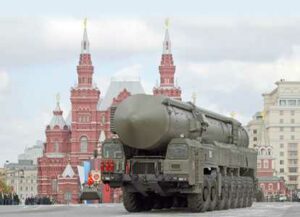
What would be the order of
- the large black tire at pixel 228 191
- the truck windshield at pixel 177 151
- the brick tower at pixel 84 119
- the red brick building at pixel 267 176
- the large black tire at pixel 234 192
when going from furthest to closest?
the red brick building at pixel 267 176 < the brick tower at pixel 84 119 < the large black tire at pixel 234 192 < the large black tire at pixel 228 191 < the truck windshield at pixel 177 151

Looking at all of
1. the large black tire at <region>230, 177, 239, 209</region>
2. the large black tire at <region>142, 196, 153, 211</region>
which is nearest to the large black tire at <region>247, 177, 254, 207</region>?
the large black tire at <region>230, 177, 239, 209</region>

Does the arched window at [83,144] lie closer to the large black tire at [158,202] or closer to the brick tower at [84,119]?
the brick tower at [84,119]

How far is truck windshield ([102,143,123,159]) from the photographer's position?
1355 inches

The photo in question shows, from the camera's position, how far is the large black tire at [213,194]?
36541 millimetres

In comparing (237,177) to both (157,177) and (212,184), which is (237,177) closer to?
(212,184)

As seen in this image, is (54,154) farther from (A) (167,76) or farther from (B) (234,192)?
(B) (234,192)

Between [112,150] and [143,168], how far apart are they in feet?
4.90

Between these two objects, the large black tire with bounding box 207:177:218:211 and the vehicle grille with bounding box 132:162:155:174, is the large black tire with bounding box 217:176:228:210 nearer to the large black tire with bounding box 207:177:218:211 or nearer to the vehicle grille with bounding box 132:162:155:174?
the large black tire with bounding box 207:177:218:211

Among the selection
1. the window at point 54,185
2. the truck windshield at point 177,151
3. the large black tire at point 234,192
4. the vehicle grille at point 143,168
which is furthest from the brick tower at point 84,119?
the truck windshield at point 177,151

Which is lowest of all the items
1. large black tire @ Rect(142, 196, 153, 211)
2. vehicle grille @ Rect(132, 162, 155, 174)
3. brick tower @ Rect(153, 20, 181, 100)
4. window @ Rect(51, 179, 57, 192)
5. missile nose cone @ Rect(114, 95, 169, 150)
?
large black tire @ Rect(142, 196, 153, 211)

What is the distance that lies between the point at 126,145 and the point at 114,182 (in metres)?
1.58

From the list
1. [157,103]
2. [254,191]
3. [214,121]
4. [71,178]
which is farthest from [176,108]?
[71,178]

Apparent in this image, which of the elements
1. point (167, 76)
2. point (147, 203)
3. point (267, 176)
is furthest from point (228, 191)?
point (267, 176)

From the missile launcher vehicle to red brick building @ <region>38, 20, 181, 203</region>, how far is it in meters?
116
